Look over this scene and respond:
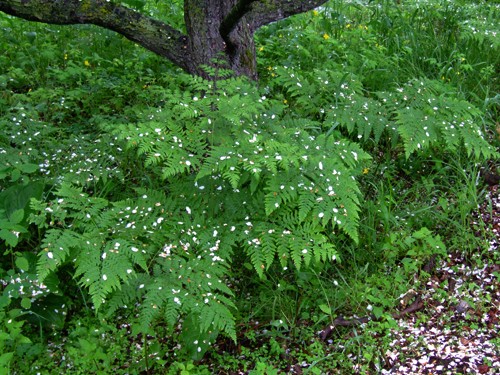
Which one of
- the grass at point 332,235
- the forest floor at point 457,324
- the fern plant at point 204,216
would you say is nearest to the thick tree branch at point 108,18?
the grass at point 332,235

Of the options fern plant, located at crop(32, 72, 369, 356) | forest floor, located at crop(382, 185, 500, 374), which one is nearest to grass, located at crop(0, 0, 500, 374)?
forest floor, located at crop(382, 185, 500, 374)

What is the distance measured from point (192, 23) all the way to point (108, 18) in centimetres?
62

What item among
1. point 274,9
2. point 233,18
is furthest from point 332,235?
point 274,9

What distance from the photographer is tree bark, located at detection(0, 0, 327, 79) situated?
4.03 m

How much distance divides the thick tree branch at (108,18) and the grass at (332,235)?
0.95ft

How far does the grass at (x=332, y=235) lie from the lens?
2969 mm

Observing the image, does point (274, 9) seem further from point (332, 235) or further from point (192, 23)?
point (332, 235)

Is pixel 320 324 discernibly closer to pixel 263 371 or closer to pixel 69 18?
pixel 263 371

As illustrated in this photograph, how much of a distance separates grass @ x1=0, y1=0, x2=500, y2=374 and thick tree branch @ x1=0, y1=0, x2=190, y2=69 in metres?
0.29

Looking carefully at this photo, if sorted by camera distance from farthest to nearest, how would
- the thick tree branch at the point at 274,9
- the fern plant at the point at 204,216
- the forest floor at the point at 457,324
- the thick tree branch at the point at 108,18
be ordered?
the thick tree branch at the point at 274,9 < the thick tree branch at the point at 108,18 < the forest floor at the point at 457,324 < the fern plant at the point at 204,216

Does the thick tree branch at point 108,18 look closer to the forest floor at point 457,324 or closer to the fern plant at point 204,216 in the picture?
the fern plant at point 204,216

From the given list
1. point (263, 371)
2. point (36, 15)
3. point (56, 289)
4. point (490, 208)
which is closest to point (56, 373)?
point (56, 289)

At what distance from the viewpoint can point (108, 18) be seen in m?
4.15

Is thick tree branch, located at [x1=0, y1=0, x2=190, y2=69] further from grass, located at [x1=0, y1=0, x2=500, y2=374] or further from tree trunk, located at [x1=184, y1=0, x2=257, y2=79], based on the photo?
grass, located at [x1=0, y1=0, x2=500, y2=374]
